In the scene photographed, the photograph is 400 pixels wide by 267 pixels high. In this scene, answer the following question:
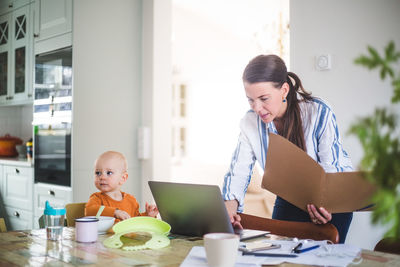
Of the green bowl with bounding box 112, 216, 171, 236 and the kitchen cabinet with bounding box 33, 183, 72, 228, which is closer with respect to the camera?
the green bowl with bounding box 112, 216, 171, 236

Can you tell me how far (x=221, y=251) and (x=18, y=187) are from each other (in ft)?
10.7

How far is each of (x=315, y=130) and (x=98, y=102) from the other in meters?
2.02

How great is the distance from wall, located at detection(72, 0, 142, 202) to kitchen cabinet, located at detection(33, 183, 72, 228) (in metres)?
0.11

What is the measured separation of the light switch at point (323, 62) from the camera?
238cm

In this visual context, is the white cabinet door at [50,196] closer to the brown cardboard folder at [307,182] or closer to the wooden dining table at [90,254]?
the wooden dining table at [90,254]

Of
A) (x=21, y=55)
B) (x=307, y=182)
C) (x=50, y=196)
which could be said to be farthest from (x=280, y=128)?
(x=21, y=55)

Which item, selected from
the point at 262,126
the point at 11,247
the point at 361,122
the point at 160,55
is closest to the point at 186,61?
the point at 160,55

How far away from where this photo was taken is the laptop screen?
126 cm

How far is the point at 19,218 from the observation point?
12.3 ft

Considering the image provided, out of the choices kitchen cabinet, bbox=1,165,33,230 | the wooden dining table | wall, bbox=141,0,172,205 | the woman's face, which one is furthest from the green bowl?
kitchen cabinet, bbox=1,165,33,230

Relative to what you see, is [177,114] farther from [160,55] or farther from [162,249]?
[162,249]

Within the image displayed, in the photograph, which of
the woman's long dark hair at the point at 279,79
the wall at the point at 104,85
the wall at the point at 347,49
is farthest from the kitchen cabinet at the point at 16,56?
the woman's long dark hair at the point at 279,79

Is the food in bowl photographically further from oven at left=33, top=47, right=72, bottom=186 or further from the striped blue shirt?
oven at left=33, top=47, right=72, bottom=186

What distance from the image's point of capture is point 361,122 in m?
0.41
